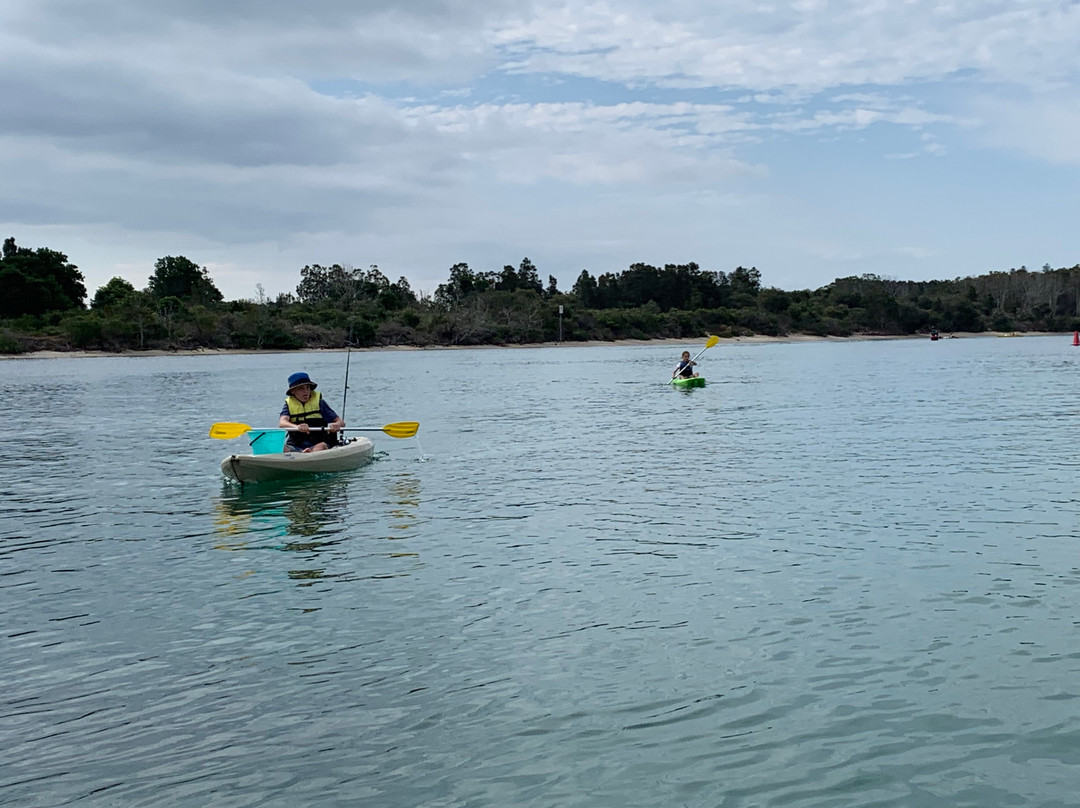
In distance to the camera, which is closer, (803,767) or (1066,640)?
(803,767)

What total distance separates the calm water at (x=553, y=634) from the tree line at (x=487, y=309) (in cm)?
7854

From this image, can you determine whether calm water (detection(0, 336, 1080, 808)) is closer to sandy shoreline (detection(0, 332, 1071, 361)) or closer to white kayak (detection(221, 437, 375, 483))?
white kayak (detection(221, 437, 375, 483))

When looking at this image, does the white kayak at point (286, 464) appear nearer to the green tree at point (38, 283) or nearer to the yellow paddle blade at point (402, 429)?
the yellow paddle blade at point (402, 429)

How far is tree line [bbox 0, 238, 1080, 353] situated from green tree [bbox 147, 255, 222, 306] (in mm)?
160

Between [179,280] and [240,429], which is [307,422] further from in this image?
[179,280]

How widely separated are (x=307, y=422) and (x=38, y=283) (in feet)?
289


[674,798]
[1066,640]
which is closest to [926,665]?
[1066,640]

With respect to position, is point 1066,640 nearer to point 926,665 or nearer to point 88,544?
point 926,665

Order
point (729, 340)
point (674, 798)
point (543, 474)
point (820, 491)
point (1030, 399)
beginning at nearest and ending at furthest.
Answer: point (674, 798) → point (820, 491) → point (543, 474) → point (1030, 399) → point (729, 340)

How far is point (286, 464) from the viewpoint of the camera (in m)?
16.3

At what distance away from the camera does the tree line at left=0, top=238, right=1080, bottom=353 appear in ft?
305

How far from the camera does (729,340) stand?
401 ft

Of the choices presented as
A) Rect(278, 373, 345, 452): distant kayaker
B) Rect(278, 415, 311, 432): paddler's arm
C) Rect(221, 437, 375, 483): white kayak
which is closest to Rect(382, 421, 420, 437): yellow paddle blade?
Rect(221, 437, 375, 483): white kayak

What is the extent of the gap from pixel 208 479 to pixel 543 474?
222 inches
